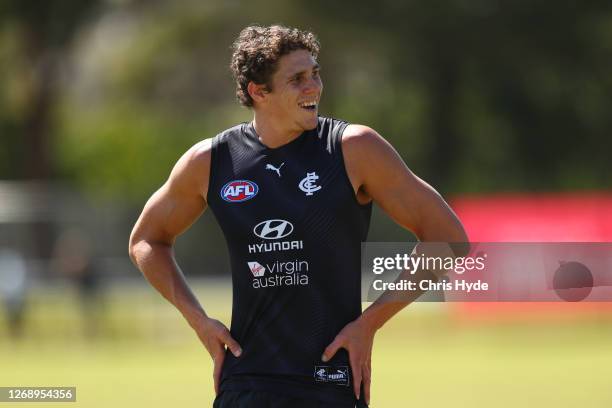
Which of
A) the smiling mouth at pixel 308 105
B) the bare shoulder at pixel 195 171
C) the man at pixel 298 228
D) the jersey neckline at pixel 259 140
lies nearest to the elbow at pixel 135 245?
the bare shoulder at pixel 195 171

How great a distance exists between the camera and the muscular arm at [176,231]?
575 centimetres

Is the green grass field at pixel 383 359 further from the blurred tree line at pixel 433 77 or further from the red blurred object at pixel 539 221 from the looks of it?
the blurred tree line at pixel 433 77

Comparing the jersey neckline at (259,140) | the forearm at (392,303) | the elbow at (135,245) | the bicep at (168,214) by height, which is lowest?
the forearm at (392,303)

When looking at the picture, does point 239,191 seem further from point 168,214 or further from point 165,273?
point 165,273

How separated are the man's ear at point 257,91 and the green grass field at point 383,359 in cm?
667

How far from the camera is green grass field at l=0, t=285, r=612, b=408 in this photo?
1388cm

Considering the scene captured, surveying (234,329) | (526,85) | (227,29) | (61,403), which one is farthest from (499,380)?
(227,29)

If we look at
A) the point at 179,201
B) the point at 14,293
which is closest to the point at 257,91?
the point at 179,201

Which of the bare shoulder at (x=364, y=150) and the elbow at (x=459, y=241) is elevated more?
the bare shoulder at (x=364, y=150)

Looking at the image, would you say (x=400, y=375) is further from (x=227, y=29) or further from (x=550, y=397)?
(x=227, y=29)

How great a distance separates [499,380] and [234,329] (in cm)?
1018

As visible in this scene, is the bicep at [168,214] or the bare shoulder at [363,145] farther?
the bicep at [168,214]

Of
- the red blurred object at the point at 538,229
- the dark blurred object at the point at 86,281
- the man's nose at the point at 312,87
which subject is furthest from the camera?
the dark blurred object at the point at 86,281

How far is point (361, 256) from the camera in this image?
554 cm
